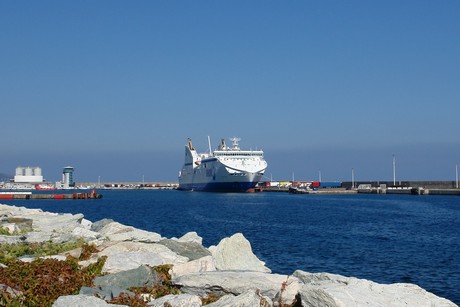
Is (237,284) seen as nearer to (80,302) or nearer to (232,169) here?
(80,302)

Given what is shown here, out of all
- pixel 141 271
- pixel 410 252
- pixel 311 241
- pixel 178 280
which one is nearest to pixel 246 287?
pixel 178 280

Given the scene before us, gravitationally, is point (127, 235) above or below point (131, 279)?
above

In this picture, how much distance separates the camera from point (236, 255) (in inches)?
620

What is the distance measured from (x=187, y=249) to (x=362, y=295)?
22.7 feet

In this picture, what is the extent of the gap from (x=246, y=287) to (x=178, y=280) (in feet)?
4.76

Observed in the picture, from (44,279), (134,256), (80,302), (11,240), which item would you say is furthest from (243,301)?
(11,240)

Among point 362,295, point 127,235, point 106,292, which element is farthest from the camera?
point 127,235

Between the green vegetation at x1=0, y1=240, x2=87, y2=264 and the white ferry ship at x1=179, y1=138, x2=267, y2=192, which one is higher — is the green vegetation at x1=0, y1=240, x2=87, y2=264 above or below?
below

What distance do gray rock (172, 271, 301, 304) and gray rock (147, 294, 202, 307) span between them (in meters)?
0.68

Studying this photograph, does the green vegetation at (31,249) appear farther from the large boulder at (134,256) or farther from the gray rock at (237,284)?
the gray rock at (237,284)

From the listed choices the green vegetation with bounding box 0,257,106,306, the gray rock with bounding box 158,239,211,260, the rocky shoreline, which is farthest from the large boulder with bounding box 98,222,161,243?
the green vegetation with bounding box 0,257,106,306

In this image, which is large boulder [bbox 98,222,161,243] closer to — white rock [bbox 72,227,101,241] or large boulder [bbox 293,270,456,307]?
white rock [bbox 72,227,101,241]

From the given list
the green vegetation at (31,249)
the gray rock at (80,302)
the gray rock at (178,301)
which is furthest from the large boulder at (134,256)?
the gray rock at (80,302)

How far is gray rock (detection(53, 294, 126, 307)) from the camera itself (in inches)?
374
